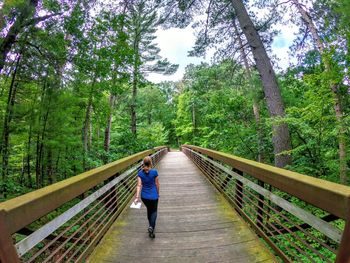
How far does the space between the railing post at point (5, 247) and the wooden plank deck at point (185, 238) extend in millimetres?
1616

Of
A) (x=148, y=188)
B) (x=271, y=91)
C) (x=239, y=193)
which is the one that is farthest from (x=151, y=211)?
(x=271, y=91)

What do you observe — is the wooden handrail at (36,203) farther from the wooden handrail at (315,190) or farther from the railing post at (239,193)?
the railing post at (239,193)

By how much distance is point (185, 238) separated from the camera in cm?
369

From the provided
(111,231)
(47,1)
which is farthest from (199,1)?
(111,231)

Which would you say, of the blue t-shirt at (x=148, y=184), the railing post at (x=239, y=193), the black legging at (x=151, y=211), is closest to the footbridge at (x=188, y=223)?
the railing post at (x=239, y=193)

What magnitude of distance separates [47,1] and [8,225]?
7.61 metres

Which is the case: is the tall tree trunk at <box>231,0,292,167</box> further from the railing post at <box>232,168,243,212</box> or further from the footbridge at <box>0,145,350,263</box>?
the railing post at <box>232,168,243,212</box>

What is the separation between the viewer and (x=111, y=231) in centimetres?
396

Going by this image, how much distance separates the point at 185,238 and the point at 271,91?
Answer: 522 centimetres

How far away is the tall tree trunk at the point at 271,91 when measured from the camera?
7074 millimetres

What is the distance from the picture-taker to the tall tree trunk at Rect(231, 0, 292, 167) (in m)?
7.07

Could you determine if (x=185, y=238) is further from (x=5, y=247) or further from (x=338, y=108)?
(x=338, y=108)

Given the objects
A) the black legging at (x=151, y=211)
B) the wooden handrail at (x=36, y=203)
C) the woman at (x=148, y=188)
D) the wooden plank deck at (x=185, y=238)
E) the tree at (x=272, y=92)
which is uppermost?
the tree at (x=272, y=92)

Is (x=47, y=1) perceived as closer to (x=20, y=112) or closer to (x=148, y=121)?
(x=20, y=112)
